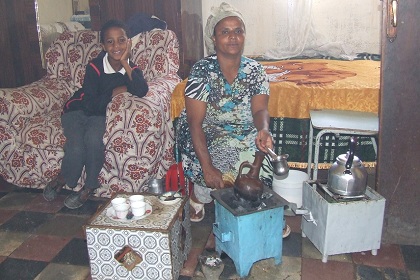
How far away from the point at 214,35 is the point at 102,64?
33.7 inches

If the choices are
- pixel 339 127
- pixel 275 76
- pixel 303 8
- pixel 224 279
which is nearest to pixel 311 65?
pixel 275 76

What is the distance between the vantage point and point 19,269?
186cm

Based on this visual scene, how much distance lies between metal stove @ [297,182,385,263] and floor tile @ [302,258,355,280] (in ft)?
0.12

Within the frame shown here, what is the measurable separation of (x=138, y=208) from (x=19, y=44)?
2.23 m

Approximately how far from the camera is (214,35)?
2.01 metres

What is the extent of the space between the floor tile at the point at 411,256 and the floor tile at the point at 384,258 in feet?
0.07

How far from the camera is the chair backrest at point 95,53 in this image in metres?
2.79

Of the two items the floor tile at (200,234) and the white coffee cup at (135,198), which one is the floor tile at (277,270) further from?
the white coffee cup at (135,198)

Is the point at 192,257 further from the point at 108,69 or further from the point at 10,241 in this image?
the point at 108,69

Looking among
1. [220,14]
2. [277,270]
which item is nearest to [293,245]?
[277,270]

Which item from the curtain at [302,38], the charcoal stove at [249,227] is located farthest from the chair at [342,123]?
the curtain at [302,38]

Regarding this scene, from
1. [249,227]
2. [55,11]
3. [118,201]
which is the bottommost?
[249,227]

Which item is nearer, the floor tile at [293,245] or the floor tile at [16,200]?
the floor tile at [293,245]

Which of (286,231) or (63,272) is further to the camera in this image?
(286,231)
